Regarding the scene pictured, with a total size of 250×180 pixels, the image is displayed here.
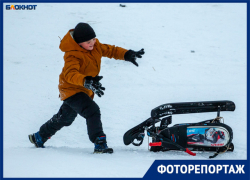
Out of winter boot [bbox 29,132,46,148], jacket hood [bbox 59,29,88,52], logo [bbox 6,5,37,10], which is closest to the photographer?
jacket hood [bbox 59,29,88,52]

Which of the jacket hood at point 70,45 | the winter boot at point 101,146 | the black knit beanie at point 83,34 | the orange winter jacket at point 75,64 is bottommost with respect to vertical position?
the winter boot at point 101,146

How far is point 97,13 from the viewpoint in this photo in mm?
9305

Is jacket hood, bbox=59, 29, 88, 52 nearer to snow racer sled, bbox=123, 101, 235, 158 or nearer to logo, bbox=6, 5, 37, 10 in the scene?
snow racer sled, bbox=123, 101, 235, 158

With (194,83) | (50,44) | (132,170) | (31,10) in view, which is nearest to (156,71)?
(194,83)

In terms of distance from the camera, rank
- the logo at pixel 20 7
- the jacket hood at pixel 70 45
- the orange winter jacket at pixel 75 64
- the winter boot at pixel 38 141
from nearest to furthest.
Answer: the orange winter jacket at pixel 75 64 → the jacket hood at pixel 70 45 → the winter boot at pixel 38 141 → the logo at pixel 20 7

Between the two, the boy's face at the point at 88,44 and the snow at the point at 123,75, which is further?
the boy's face at the point at 88,44

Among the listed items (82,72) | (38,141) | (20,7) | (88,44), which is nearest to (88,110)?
(82,72)

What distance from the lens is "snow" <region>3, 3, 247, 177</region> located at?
336 cm

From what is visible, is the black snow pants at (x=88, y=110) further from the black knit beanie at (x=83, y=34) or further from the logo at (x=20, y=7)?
the logo at (x=20, y=7)

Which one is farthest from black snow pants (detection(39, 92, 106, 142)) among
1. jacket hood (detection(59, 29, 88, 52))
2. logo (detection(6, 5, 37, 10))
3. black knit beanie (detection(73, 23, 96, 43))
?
logo (detection(6, 5, 37, 10))

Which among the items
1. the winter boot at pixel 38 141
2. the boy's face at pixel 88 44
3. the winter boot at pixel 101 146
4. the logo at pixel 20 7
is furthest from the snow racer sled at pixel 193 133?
the logo at pixel 20 7

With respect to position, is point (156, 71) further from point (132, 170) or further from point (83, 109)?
point (132, 170)

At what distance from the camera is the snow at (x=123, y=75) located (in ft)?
11.0

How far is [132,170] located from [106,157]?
1.69 ft
